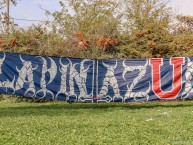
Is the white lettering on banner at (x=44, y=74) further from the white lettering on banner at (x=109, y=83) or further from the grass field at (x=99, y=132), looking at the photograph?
the grass field at (x=99, y=132)

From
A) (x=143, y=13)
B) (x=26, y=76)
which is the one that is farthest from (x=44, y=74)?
(x=143, y=13)

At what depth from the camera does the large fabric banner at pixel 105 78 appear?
1391 centimetres

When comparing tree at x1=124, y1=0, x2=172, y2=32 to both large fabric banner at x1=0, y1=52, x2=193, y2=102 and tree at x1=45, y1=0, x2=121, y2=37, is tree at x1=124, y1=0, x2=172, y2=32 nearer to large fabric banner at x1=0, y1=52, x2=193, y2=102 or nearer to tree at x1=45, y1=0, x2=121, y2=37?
tree at x1=45, y1=0, x2=121, y2=37

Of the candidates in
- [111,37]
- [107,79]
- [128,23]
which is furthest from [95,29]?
[107,79]

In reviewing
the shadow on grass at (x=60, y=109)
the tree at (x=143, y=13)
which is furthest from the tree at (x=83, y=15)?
the shadow on grass at (x=60, y=109)

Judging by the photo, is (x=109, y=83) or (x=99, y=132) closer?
(x=99, y=132)

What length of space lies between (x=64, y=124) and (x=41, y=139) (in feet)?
6.27

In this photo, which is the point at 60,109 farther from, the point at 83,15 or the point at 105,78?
the point at 83,15

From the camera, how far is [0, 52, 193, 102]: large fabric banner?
13906 millimetres

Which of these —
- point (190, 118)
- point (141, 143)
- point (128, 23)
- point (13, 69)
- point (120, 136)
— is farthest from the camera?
point (128, 23)

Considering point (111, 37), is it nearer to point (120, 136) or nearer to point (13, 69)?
point (13, 69)

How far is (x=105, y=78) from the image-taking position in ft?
Result: 46.7

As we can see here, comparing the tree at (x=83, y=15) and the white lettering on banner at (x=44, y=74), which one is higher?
the tree at (x=83, y=15)

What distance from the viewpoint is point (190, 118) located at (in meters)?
10.2
